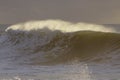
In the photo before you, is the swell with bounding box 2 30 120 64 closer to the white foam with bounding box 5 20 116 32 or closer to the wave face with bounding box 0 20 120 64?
the wave face with bounding box 0 20 120 64

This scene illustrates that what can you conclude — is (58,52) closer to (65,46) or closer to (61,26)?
(65,46)

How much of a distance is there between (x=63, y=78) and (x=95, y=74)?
94 cm

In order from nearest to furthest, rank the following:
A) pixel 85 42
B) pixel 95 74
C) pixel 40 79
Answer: pixel 40 79 → pixel 95 74 → pixel 85 42

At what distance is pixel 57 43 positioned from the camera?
52.2 ft

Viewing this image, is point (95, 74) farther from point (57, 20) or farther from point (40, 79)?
point (57, 20)

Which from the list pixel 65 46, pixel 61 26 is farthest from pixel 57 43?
pixel 61 26

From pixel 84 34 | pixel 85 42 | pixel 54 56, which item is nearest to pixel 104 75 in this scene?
pixel 54 56

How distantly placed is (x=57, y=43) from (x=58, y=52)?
171cm

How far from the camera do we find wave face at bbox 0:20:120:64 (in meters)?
13.0

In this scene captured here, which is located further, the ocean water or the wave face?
the wave face

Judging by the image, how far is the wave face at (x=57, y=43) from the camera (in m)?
13.0

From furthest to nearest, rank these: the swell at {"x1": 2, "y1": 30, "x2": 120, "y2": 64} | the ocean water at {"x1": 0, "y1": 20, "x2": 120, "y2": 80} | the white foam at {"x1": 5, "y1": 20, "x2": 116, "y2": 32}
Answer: the white foam at {"x1": 5, "y1": 20, "x2": 116, "y2": 32}
the swell at {"x1": 2, "y1": 30, "x2": 120, "y2": 64}
the ocean water at {"x1": 0, "y1": 20, "x2": 120, "y2": 80}

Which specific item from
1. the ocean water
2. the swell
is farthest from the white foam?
the swell

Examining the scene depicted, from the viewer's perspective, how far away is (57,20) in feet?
71.6
